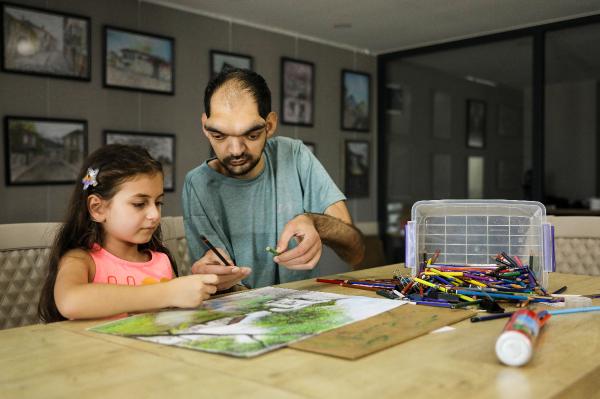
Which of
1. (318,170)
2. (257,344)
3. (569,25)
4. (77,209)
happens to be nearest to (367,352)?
(257,344)

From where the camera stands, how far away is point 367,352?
32.5 inches

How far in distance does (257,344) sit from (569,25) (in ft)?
15.2

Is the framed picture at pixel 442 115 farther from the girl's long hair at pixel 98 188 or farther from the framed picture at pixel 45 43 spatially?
the girl's long hair at pixel 98 188

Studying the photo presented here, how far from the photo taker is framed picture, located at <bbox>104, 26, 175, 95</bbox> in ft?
12.6

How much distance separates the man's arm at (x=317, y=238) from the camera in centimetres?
145

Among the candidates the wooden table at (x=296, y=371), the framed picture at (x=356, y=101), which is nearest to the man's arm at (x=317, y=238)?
the wooden table at (x=296, y=371)

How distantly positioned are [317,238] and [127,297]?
56 centimetres

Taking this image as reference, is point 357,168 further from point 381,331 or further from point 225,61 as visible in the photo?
point 381,331

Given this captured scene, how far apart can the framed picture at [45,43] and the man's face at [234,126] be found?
91.8 inches

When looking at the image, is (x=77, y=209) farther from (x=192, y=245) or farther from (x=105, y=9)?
(x=105, y=9)

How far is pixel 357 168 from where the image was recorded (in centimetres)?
564

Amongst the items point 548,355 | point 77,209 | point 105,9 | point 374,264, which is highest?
point 105,9

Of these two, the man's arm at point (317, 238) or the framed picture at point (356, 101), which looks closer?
the man's arm at point (317, 238)

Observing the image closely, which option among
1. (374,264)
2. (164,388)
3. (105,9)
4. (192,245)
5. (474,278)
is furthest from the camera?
(374,264)
